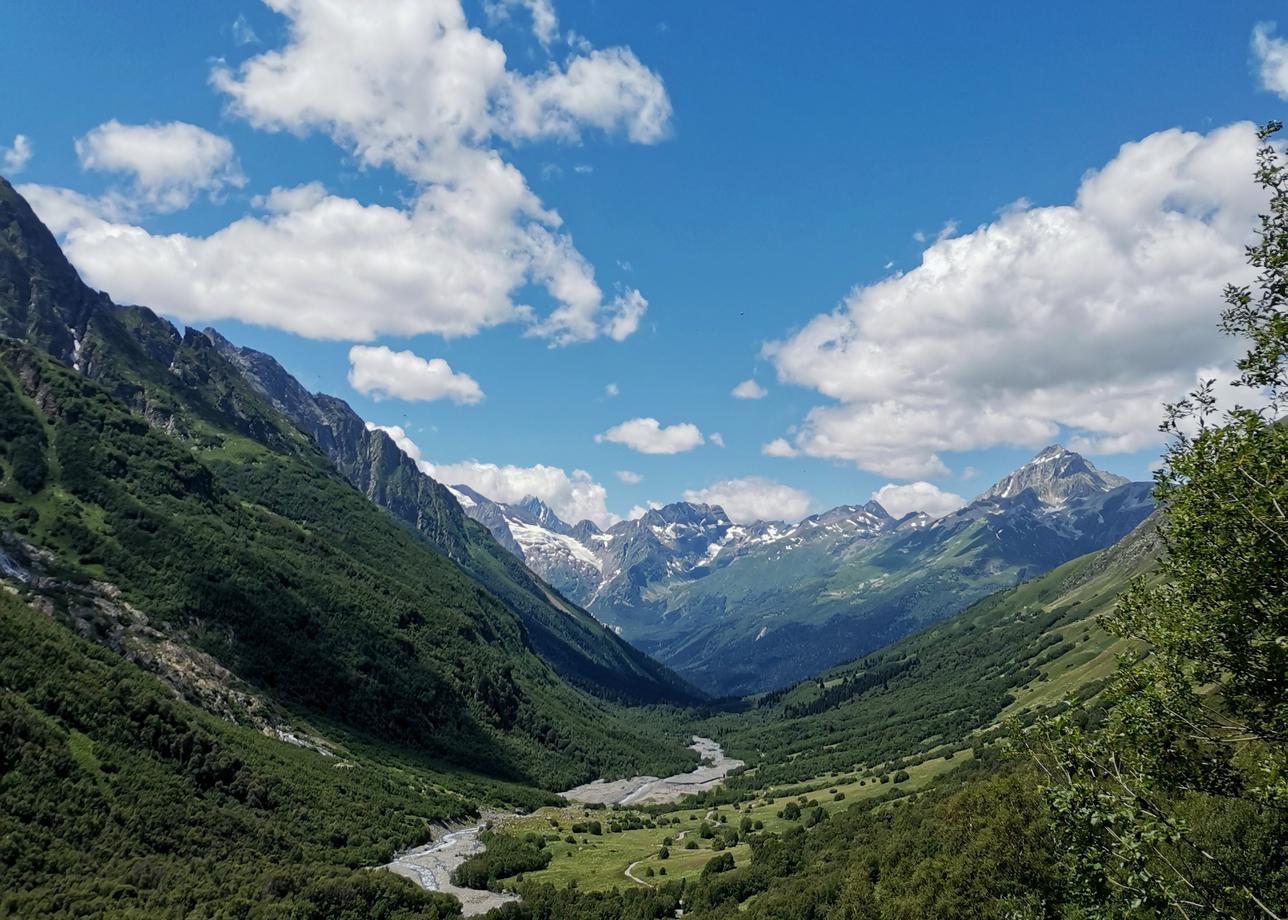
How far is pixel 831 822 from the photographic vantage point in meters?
148

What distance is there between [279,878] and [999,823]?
96.5m

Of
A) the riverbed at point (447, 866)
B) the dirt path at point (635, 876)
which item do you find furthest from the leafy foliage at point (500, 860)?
the dirt path at point (635, 876)

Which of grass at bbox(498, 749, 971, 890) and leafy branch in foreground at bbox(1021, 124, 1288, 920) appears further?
grass at bbox(498, 749, 971, 890)

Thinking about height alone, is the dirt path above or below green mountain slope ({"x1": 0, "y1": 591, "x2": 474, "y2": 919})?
below

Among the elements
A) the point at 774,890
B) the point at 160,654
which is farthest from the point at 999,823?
the point at 160,654

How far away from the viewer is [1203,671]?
22344 mm

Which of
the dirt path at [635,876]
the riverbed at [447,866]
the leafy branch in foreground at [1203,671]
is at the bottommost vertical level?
the riverbed at [447,866]

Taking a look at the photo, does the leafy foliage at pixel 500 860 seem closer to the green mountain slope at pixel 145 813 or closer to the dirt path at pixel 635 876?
the green mountain slope at pixel 145 813

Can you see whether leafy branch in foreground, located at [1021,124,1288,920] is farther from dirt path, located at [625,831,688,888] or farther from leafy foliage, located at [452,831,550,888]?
leafy foliage, located at [452,831,550,888]

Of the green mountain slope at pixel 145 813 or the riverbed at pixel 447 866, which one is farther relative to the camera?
the riverbed at pixel 447 866

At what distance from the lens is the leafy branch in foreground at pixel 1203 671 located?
1923 cm

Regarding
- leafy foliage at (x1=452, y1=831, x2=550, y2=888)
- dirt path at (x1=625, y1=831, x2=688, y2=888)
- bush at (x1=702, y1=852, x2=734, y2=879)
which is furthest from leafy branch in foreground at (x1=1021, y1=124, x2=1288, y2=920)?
leafy foliage at (x1=452, y1=831, x2=550, y2=888)

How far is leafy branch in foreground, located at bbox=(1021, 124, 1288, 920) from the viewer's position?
19234mm

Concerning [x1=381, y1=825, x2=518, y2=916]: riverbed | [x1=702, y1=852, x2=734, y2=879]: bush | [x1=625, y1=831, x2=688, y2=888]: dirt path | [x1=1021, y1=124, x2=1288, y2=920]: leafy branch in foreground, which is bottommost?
[x1=381, y1=825, x2=518, y2=916]: riverbed
